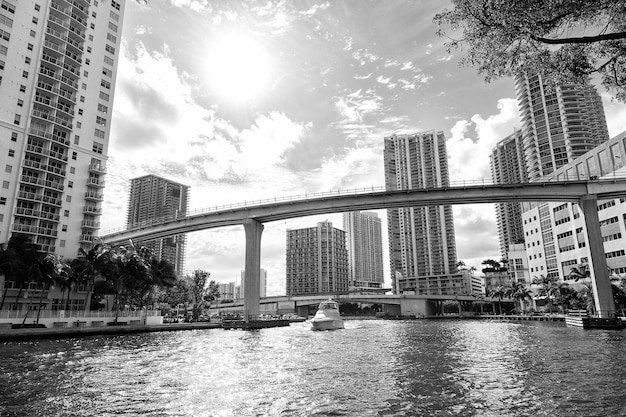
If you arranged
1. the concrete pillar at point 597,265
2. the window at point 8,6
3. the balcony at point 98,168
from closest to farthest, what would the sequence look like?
the concrete pillar at point 597,265, the window at point 8,6, the balcony at point 98,168

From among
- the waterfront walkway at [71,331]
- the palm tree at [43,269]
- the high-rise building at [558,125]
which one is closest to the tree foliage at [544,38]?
the waterfront walkway at [71,331]

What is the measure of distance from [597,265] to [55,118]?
97.4 m

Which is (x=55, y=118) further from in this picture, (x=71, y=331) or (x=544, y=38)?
(x=544, y=38)

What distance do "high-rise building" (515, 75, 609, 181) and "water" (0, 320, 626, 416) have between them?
6192 inches

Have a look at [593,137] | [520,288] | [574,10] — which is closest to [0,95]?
[574,10]

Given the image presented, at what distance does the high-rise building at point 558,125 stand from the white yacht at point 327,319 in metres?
128

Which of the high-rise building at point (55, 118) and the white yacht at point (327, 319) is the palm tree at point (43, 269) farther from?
the white yacht at point (327, 319)

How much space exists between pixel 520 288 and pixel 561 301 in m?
20.8

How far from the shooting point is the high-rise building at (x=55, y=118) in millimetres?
70500

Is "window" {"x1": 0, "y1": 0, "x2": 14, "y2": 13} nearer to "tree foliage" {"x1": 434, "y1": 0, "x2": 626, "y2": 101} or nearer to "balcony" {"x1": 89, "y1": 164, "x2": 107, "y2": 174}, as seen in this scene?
"balcony" {"x1": 89, "y1": 164, "x2": 107, "y2": 174}

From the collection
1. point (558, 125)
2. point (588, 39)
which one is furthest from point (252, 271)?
point (558, 125)

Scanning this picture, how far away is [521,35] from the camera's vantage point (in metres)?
15.5

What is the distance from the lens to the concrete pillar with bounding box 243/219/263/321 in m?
75.2

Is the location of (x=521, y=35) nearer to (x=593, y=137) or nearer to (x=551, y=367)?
(x=551, y=367)
